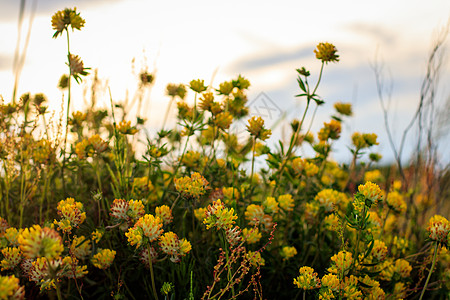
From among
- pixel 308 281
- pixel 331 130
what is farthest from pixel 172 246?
pixel 331 130

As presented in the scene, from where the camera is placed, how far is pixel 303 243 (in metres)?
2.02

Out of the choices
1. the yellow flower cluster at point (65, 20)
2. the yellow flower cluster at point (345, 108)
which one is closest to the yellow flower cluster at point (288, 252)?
the yellow flower cluster at point (345, 108)

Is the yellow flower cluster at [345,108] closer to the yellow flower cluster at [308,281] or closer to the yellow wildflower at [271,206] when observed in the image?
the yellow wildflower at [271,206]

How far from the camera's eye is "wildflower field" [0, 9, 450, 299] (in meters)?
1.38

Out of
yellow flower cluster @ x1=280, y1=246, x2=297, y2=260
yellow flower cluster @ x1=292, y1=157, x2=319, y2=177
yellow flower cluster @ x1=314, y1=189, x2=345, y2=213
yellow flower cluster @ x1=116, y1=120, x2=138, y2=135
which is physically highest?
yellow flower cluster @ x1=116, y1=120, x2=138, y2=135

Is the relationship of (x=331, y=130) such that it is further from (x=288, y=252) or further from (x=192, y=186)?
(x=192, y=186)

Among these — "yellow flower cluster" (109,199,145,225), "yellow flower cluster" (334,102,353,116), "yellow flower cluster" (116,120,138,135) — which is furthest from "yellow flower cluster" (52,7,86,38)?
"yellow flower cluster" (334,102,353,116)

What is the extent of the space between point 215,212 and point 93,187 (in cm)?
119

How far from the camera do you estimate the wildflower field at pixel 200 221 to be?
1.38m

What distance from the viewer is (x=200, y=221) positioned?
1882mm

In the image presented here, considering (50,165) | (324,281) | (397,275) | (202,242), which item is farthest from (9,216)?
(397,275)

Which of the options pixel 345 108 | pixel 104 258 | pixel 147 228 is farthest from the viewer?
pixel 345 108

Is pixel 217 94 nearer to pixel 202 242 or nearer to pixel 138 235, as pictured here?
pixel 202 242

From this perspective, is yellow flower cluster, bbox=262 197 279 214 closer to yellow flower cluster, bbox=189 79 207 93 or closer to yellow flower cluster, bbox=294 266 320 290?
yellow flower cluster, bbox=294 266 320 290
